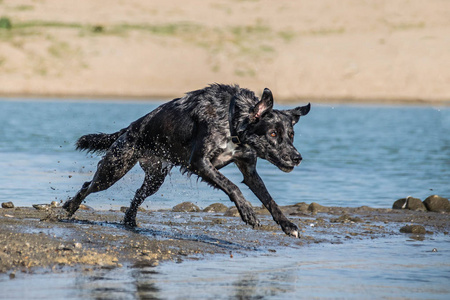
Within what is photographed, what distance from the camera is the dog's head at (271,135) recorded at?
783 centimetres

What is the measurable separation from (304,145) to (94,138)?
→ 40.5 feet

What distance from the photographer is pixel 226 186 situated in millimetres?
7910

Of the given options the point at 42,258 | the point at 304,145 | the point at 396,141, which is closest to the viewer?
the point at 42,258

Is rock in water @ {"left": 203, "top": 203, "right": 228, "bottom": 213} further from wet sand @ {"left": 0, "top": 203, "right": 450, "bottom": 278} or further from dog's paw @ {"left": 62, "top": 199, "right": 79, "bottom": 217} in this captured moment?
dog's paw @ {"left": 62, "top": 199, "right": 79, "bottom": 217}

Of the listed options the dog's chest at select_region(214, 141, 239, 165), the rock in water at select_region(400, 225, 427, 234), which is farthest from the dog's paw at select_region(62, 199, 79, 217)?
the rock in water at select_region(400, 225, 427, 234)

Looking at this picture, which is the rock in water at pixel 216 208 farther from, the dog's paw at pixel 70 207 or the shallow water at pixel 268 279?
the shallow water at pixel 268 279

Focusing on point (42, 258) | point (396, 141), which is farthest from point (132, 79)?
point (42, 258)

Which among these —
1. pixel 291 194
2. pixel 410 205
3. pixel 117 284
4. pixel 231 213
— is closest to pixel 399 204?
pixel 410 205

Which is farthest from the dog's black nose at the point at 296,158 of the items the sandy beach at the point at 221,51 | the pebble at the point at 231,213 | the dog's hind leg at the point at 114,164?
the sandy beach at the point at 221,51

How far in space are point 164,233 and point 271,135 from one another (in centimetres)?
162

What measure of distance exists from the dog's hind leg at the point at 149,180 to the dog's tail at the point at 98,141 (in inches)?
23.5

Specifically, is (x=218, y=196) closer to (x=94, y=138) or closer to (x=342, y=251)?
(x=94, y=138)

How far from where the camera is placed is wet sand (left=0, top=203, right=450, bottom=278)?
680cm

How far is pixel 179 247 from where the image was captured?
767cm
